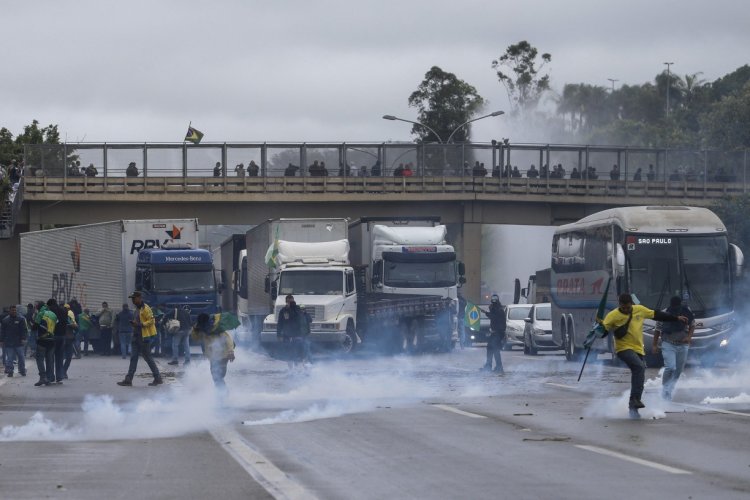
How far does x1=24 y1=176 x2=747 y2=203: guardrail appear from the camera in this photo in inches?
2258

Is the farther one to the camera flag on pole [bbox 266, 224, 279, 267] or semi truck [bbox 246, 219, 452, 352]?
flag on pole [bbox 266, 224, 279, 267]

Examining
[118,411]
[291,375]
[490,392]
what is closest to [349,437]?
[118,411]

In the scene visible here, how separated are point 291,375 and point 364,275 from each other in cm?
1468

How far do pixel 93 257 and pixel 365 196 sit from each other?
53.4ft

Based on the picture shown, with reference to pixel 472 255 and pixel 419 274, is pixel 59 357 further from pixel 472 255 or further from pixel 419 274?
pixel 472 255

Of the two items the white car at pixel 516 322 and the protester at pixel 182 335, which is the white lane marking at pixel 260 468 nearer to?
the protester at pixel 182 335

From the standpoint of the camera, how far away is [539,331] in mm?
42875

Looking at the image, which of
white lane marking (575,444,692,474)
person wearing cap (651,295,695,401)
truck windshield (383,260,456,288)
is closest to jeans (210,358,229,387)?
person wearing cap (651,295,695,401)

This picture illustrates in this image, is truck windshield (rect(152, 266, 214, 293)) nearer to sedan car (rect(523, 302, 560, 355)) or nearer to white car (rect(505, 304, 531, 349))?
sedan car (rect(523, 302, 560, 355))

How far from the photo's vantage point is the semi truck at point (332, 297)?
1529 inches

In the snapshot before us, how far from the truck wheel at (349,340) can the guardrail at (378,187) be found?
19351mm

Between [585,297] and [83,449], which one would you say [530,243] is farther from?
[83,449]

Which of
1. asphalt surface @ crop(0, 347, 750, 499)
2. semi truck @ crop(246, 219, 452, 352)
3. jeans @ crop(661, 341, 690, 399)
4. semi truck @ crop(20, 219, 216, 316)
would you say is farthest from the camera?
semi truck @ crop(20, 219, 216, 316)

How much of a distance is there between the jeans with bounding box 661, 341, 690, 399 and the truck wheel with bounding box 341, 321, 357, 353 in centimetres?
1960
